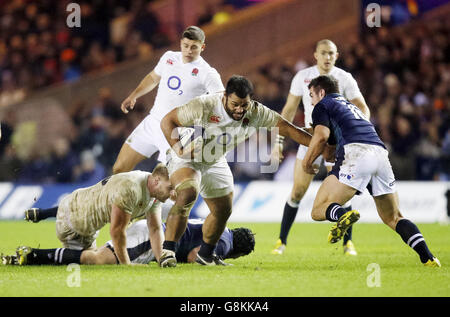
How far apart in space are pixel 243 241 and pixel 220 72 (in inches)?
416

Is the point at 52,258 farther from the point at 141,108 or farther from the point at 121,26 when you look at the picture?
the point at 121,26

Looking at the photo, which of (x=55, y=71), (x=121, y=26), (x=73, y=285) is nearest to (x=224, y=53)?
(x=121, y=26)

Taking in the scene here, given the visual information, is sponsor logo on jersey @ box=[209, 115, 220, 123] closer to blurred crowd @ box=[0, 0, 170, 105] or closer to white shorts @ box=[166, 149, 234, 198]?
white shorts @ box=[166, 149, 234, 198]

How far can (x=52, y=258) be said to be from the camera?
791 centimetres

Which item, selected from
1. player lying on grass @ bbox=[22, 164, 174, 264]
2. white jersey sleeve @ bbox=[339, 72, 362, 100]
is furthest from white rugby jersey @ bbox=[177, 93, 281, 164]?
white jersey sleeve @ bbox=[339, 72, 362, 100]

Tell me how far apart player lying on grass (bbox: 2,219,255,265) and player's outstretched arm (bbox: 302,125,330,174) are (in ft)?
3.93

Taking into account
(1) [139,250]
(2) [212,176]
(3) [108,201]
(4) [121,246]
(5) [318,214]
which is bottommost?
(1) [139,250]

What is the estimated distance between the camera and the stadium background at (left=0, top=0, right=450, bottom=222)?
15539 millimetres

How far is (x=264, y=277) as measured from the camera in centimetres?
699

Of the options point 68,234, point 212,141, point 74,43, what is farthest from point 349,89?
point 74,43

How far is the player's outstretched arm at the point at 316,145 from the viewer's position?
7641 millimetres

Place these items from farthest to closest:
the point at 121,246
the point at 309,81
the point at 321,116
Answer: the point at 309,81 → the point at 321,116 → the point at 121,246

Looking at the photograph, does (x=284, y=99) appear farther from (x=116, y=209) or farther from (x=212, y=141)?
(x=116, y=209)
